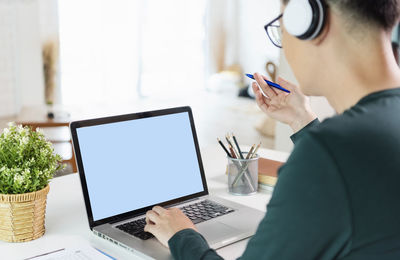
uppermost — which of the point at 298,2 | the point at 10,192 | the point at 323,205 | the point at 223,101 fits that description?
the point at 298,2

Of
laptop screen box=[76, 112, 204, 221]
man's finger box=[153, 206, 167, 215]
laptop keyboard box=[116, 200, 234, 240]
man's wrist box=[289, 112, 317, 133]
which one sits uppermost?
man's wrist box=[289, 112, 317, 133]

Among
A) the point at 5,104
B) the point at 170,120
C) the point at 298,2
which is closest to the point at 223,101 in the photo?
the point at 5,104

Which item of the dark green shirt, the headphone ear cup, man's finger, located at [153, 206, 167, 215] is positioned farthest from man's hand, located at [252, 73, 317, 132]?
the dark green shirt

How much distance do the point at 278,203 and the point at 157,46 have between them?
23.8ft

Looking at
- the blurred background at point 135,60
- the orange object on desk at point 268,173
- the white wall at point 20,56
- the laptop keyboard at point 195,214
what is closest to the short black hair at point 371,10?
the laptop keyboard at point 195,214

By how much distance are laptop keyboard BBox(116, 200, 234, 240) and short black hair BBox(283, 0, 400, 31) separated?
0.70 meters

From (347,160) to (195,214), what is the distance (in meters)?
0.72

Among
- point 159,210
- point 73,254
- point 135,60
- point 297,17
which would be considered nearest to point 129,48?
point 135,60

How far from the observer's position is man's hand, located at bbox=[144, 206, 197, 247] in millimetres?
1122

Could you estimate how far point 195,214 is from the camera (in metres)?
1.36

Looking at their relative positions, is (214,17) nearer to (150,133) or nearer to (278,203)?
(150,133)

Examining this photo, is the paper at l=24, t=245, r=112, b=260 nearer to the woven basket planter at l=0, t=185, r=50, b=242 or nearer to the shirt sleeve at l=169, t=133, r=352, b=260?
the woven basket planter at l=0, t=185, r=50, b=242

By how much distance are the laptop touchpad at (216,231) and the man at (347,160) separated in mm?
387

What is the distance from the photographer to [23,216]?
1.15m
